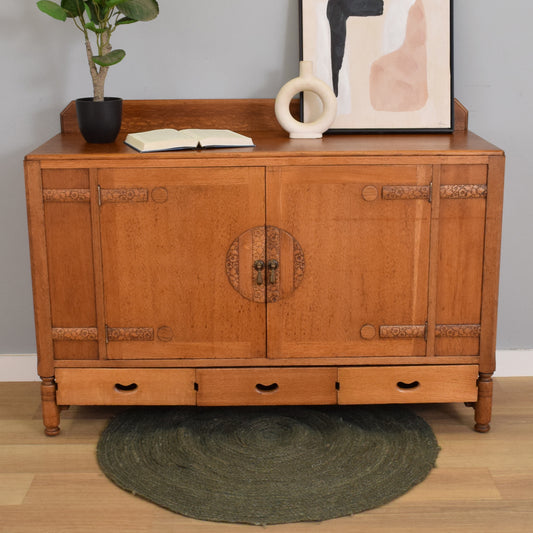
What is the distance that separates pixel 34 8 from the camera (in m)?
2.78

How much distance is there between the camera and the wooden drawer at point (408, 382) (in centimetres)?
256

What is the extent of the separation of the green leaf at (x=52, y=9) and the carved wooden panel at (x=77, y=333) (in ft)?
3.08

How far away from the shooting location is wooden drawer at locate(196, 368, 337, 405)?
8.41 feet

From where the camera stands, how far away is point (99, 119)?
2559 mm

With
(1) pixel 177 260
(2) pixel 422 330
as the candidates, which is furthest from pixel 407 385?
(1) pixel 177 260

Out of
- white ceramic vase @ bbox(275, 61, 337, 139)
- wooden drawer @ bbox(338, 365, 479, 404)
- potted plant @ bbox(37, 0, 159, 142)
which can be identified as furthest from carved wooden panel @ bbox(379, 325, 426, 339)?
potted plant @ bbox(37, 0, 159, 142)

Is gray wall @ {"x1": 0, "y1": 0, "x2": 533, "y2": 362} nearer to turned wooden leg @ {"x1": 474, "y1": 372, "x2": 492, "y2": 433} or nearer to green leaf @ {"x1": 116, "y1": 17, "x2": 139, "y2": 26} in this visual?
green leaf @ {"x1": 116, "y1": 17, "x2": 139, "y2": 26}

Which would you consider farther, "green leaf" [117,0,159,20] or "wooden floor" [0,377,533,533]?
"green leaf" [117,0,159,20]

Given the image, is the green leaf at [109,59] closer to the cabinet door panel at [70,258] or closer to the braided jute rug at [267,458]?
the cabinet door panel at [70,258]

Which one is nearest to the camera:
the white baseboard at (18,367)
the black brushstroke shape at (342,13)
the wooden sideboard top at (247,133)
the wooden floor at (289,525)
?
the wooden floor at (289,525)

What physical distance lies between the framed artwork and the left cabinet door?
0.54 m

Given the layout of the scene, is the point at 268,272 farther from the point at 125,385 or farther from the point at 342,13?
the point at 342,13

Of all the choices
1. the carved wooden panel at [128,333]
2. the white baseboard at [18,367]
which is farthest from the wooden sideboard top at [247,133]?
the white baseboard at [18,367]

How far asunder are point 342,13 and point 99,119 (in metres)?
0.88
